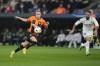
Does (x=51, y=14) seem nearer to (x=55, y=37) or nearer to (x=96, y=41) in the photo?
(x=55, y=37)

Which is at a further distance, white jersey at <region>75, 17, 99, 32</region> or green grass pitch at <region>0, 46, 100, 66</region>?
white jersey at <region>75, 17, 99, 32</region>

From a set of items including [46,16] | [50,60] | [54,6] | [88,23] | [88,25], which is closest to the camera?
[50,60]

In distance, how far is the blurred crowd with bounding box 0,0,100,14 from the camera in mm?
33531

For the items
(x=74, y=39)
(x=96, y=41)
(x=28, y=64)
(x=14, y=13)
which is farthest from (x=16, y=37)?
(x=28, y=64)

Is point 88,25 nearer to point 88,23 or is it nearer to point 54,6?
point 88,23

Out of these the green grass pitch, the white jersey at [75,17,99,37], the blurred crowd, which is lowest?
the green grass pitch

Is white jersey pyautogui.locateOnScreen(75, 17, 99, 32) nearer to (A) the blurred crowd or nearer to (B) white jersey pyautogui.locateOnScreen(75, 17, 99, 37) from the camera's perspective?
A: (B) white jersey pyautogui.locateOnScreen(75, 17, 99, 37)

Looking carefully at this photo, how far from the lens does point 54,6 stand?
34469mm

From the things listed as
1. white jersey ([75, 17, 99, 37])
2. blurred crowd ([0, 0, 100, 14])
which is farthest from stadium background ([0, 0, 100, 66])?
white jersey ([75, 17, 99, 37])

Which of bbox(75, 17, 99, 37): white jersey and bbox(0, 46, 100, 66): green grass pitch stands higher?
bbox(75, 17, 99, 37): white jersey

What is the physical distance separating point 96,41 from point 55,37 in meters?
4.28

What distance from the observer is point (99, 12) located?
32.8 m

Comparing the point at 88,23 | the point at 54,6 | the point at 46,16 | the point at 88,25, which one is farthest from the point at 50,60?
the point at 54,6

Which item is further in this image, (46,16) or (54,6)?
(54,6)
